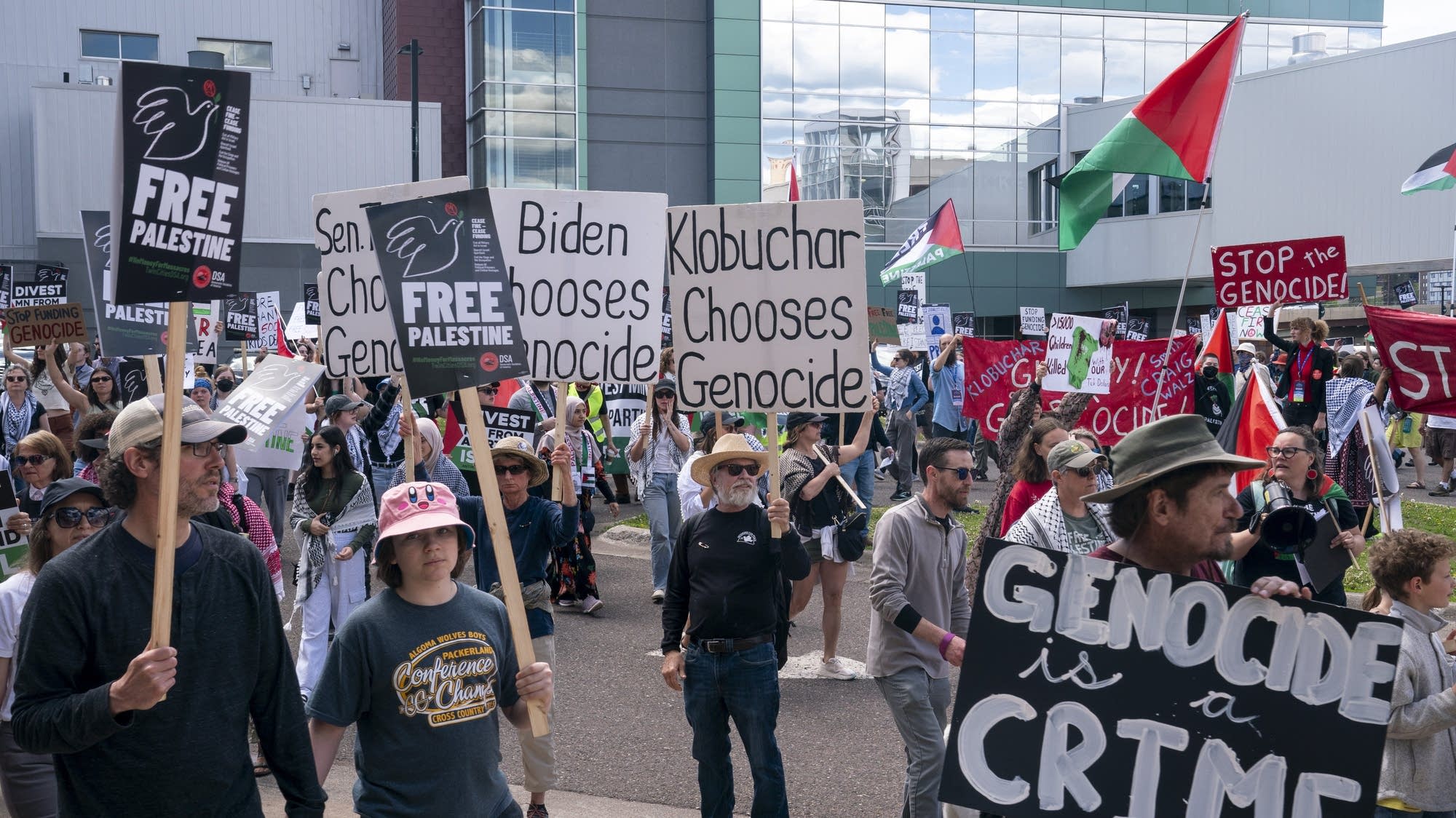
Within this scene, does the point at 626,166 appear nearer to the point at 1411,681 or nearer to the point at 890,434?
the point at 890,434

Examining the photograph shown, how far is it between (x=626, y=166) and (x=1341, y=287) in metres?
29.8

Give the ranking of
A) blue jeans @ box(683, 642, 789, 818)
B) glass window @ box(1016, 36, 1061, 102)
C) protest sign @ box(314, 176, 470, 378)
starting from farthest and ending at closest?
1. glass window @ box(1016, 36, 1061, 102)
2. protest sign @ box(314, 176, 470, 378)
3. blue jeans @ box(683, 642, 789, 818)

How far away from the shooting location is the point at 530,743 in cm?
596

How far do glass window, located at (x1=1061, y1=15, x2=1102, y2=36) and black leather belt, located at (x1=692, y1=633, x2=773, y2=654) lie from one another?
38261mm

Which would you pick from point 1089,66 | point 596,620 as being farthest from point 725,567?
point 1089,66

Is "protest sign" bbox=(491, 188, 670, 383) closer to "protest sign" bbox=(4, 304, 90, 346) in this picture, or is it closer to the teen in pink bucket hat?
the teen in pink bucket hat

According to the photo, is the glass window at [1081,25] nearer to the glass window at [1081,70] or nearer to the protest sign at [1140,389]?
the glass window at [1081,70]

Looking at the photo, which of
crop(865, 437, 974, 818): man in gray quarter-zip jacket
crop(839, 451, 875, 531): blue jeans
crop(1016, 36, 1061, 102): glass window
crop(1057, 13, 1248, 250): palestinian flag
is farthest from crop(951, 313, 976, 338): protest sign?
crop(865, 437, 974, 818): man in gray quarter-zip jacket

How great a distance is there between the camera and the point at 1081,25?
40500 mm

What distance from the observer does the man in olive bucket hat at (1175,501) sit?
3.23 meters

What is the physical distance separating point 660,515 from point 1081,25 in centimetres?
3404

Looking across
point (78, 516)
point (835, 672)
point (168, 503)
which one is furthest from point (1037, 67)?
point (168, 503)

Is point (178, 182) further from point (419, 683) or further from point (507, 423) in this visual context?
point (507, 423)

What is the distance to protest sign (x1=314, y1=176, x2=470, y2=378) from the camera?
6.41m
